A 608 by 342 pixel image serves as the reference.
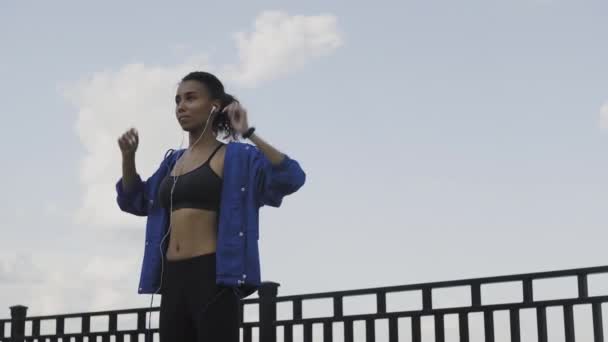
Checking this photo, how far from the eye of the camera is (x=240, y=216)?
3.44m

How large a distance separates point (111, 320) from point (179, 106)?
5.25 m

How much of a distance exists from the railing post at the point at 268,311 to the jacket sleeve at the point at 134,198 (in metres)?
3.36

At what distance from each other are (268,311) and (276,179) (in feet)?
12.6

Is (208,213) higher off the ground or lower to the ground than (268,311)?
lower

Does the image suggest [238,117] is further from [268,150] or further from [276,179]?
[276,179]

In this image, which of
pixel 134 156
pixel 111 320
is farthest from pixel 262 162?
pixel 111 320

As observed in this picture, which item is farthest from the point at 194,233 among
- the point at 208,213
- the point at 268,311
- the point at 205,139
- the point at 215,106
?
the point at 268,311

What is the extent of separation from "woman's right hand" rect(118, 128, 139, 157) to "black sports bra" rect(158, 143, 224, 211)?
258mm

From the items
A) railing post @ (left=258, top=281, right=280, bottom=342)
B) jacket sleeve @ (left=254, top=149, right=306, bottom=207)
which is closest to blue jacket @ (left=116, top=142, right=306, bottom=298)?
jacket sleeve @ (left=254, top=149, right=306, bottom=207)

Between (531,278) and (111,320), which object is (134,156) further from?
(111,320)

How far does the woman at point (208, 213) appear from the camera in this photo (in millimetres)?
3387

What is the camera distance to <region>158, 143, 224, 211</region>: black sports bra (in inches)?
137

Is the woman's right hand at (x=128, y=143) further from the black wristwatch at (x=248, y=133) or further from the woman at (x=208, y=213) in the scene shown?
the black wristwatch at (x=248, y=133)

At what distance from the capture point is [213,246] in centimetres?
344
